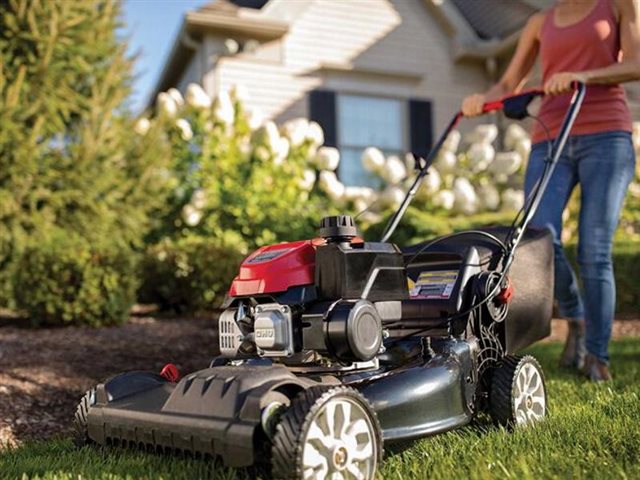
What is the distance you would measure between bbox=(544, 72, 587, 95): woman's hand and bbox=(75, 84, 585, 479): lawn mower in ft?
1.34

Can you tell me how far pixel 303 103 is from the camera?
973 cm

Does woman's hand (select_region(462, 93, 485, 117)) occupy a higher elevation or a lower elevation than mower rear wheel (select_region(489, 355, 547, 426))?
higher

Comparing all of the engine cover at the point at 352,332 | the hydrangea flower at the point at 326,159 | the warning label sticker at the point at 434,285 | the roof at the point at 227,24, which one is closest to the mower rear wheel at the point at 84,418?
the engine cover at the point at 352,332

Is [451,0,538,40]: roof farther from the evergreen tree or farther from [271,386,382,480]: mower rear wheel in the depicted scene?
[271,386,382,480]: mower rear wheel

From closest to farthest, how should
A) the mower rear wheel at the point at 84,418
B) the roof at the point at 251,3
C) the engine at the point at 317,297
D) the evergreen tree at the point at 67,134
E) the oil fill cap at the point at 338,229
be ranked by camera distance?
the engine at the point at 317,297 < the oil fill cap at the point at 338,229 < the mower rear wheel at the point at 84,418 < the evergreen tree at the point at 67,134 < the roof at the point at 251,3

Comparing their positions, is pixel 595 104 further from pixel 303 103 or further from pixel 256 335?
→ pixel 303 103

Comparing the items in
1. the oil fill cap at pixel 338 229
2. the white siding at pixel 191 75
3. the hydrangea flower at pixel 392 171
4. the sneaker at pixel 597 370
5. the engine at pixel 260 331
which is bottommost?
the sneaker at pixel 597 370

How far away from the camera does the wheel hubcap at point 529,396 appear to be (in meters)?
2.58

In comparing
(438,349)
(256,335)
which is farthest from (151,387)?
(438,349)

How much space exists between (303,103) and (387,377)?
7759mm

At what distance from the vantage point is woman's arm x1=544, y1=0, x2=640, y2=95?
321 centimetres

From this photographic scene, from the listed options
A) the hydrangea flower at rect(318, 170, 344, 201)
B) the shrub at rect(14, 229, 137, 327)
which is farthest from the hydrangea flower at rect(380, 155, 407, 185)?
the shrub at rect(14, 229, 137, 327)

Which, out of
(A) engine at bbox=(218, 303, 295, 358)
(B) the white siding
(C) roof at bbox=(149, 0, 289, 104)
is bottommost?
(A) engine at bbox=(218, 303, 295, 358)

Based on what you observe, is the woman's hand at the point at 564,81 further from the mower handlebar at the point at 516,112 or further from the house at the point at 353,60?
the house at the point at 353,60
